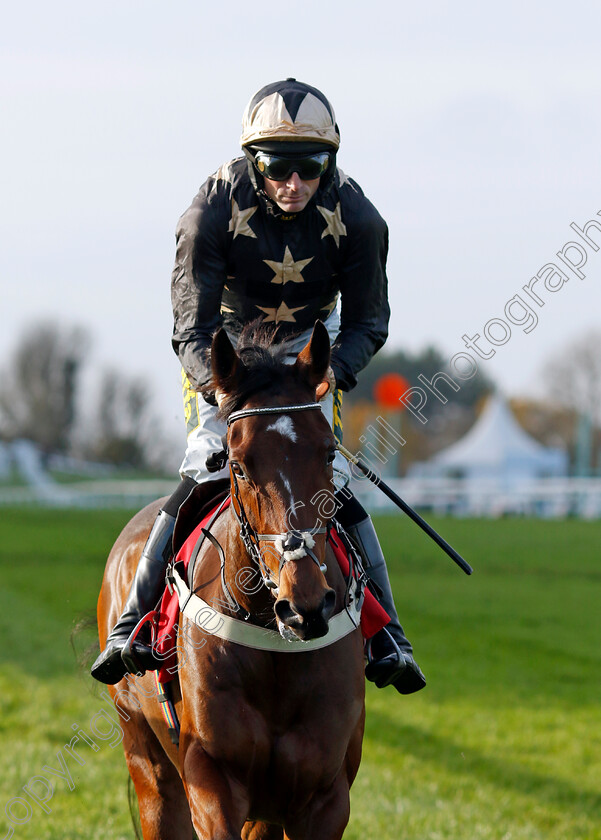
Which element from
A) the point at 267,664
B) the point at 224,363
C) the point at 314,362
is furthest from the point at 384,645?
the point at 224,363

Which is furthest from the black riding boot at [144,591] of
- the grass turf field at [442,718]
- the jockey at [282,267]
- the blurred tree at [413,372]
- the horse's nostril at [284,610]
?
the blurred tree at [413,372]

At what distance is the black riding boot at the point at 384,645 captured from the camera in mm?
4441

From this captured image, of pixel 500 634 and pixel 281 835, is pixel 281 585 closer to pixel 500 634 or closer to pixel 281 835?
pixel 281 835

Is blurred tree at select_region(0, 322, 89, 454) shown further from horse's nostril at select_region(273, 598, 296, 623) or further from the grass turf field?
horse's nostril at select_region(273, 598, 296, 623)

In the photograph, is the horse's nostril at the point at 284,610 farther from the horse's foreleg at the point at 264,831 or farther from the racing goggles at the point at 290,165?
the racing goggles at the point at 290,165

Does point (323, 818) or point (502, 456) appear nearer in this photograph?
point (323, 818)

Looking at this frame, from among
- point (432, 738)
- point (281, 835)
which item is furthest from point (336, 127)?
point (432, 738)

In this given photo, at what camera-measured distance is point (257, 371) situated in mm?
3932

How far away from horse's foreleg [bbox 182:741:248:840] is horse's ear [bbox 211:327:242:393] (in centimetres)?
132

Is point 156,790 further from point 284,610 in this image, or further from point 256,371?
point 256,371

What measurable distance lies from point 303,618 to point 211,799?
94 cm

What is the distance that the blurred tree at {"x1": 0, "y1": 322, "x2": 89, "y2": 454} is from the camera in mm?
70562

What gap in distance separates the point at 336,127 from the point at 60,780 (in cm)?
522

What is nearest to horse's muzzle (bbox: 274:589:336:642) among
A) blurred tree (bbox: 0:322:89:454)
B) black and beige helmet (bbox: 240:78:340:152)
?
black and beige helmet (bbox: 240:78:340:152)
